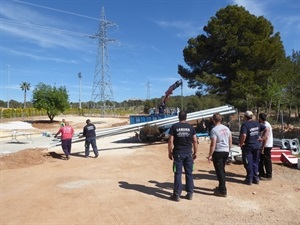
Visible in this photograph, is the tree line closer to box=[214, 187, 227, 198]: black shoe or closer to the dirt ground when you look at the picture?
the dirt ground

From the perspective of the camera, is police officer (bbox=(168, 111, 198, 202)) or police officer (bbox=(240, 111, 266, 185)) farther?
police officer (bbox=(240, 111, 266, 185))

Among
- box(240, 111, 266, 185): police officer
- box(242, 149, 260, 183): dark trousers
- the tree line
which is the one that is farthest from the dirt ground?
the tree line

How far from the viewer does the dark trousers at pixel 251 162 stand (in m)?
7.66

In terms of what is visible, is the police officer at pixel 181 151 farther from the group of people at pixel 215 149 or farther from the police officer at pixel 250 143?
the police officer at pixel 250 143

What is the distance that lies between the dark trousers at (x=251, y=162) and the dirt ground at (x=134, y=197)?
0.22m

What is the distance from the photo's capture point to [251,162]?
25.2 ft

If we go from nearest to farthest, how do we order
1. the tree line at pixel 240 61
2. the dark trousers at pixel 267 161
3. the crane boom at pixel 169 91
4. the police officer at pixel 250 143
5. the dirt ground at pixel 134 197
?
the dirt ground at pixel 134 197, the police officer at pixel 250 143, the dark trousers at pixel 267 161, the tree line at pixel 240 61, the crane boom at pixel 169 91

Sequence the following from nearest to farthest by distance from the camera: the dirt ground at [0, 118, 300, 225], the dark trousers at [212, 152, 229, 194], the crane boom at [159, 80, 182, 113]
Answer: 1. the dirt ground at [0, 118, 300, 225]
2. the dark trousers at [212, 152, 229, 194]
3. the crane boom at [159, 80, 182, 113]

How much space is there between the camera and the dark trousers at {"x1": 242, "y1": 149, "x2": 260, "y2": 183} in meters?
7.66

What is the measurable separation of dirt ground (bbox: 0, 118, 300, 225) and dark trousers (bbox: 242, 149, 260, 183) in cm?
22

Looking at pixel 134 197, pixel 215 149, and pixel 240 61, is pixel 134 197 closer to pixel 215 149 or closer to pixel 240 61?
pixel 215 149

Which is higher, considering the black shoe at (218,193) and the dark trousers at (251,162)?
the dark trousers at (251,162)

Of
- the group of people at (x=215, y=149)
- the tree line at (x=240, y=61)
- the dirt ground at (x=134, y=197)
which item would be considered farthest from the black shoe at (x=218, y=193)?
the tree line at (x=240, y=61)

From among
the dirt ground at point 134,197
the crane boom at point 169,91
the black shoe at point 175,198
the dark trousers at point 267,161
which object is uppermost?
the crane boom at point 169,91
